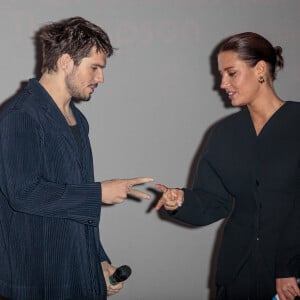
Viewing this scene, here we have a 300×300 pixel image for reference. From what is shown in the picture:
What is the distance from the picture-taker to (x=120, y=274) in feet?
5.87

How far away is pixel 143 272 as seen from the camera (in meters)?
2.79

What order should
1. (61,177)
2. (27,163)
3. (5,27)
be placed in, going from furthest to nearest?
(5,27) < (61,177) < (27,163)

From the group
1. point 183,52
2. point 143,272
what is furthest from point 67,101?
point 143,272

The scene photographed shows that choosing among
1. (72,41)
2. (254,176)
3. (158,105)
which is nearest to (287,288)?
(254,176)

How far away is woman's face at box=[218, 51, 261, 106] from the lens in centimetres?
179

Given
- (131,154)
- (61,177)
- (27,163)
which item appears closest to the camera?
(27,163)

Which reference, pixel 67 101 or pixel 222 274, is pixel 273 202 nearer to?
pixel 222 274

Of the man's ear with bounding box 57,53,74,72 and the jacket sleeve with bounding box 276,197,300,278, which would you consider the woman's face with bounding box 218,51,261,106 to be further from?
the man's ear with bounding box 57,53,74,72

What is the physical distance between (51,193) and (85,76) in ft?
1.50

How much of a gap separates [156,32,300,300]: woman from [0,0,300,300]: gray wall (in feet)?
2.81

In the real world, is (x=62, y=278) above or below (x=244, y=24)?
below

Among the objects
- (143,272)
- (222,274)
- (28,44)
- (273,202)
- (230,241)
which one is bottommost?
(143,272)

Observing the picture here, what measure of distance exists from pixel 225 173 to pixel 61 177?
0.64m

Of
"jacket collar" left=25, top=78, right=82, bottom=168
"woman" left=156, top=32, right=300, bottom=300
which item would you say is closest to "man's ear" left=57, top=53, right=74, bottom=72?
"jacket collar" left=25, top=78, right=82, bottom=168
